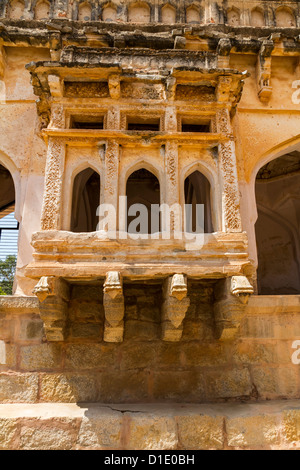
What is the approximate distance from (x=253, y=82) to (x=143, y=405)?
13.1 ft

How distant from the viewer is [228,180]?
3695mm

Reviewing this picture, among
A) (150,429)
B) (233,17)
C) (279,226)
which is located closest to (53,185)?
(150,429)

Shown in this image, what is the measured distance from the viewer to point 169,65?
417cm

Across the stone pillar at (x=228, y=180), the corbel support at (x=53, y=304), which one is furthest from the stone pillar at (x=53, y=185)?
the stone pillar at (x=228, y=180)

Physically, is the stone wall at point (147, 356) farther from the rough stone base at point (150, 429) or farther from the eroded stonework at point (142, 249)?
the rough stone base at point (150, 429)

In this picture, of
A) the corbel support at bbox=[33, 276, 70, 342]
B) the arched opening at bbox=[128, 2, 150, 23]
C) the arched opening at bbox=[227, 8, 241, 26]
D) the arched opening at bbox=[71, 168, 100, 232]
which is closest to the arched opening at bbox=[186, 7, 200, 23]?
the arched opening at bbox=[227, 8, 241, 26]

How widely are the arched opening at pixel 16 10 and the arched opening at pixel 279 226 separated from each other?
15.0 feet

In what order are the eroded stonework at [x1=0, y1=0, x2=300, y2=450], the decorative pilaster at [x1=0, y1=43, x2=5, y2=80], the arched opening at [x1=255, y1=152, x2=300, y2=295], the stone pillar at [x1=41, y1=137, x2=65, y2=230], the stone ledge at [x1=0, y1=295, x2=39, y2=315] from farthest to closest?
the arched opening at [x1=255, y1=152, x2=300, y2=295]
the decorative pilaster at [x1=0, y1=43, x2=5, y2=80]
the stone ledge at [x1=0, y1=295, x2=39, y2=315]
the stone pillar at [x1=41, y1=137, x2=65, y2=230]
the eroded stonework at [x1=0, y1=0, x2=300, y2=450]

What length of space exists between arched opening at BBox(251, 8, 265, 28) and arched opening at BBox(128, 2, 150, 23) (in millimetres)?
1433

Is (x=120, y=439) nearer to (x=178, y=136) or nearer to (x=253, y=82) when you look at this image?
(x=178, y=136)

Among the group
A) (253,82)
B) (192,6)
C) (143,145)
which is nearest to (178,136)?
(143,145)

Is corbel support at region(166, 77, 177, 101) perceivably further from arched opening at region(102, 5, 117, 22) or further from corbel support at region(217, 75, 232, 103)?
arched opening at region(102, 5, 117, 22)

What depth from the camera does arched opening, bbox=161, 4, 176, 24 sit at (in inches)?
199

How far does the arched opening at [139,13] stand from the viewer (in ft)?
16.6
